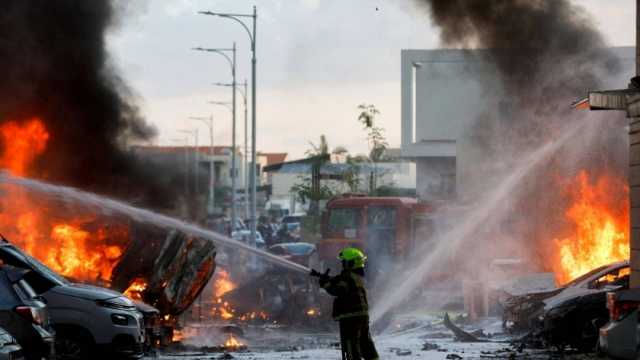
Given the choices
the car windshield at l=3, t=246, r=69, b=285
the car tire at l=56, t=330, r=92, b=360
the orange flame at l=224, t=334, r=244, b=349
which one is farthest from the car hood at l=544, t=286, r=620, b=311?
the car windshield at l=3, t=246, r=69, b=285

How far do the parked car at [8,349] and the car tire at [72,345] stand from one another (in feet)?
13.1

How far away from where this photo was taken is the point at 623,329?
41.1 feet

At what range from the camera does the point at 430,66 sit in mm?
48438

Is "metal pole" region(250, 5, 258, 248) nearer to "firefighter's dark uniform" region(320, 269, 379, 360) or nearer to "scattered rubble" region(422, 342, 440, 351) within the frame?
"scattered rubble" region(422, 342, 440, 351)

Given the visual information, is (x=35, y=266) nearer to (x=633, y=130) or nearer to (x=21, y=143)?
(x=633, y=130)

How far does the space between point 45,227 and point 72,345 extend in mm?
9221

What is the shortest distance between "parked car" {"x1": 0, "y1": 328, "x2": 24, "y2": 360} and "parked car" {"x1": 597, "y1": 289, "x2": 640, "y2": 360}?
Result: 5.42m

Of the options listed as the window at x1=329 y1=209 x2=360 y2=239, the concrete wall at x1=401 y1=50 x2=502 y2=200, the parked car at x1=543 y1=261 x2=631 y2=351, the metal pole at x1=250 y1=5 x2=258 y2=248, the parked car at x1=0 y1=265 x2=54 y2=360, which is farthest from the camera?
the concrete wall at x1=401 y1=50 x2=502 y2=200

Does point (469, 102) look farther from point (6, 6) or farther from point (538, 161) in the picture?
point (6, 6)

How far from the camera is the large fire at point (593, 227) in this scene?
26.2 meters

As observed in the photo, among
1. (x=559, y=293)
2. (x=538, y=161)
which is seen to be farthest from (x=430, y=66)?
(x=559, y=293)

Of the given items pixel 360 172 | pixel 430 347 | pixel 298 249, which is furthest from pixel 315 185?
pixel 430 347

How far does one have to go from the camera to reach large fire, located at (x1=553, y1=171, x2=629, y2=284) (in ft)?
85.8

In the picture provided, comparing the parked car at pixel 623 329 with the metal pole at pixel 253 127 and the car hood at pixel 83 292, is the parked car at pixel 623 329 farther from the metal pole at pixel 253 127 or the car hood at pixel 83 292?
the metal pole at pixel 253 127
